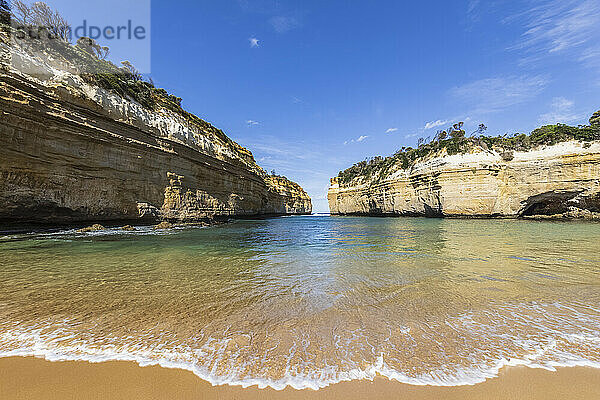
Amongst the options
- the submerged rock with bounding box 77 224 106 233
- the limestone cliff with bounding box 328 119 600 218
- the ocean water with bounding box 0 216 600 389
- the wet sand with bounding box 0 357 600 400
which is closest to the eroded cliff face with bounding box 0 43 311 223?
the submerged rock with bounding box 77 224 106 233

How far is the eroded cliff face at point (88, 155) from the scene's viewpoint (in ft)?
35.7

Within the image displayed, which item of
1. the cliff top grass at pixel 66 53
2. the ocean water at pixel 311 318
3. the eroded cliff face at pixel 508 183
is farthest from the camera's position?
the eroded cliff face at pixel 508 183

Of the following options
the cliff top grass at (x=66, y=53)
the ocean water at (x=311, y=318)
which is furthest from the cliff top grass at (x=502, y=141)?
the cliff top grass at (x=66, y=53)

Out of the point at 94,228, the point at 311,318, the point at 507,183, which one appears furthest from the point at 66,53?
the point at 507,183

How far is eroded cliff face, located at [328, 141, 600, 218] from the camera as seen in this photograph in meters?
20.0

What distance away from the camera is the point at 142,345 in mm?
2250

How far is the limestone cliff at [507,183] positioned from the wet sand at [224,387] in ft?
88.7

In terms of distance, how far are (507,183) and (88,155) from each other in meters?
32.9

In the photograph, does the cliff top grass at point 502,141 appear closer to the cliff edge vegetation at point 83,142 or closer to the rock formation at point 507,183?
the rock formation at point 507,183

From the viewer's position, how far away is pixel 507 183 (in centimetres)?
2333

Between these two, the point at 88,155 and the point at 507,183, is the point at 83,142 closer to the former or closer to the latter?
the point at 88,155

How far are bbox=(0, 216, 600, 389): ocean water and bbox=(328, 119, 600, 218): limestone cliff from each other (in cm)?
2171

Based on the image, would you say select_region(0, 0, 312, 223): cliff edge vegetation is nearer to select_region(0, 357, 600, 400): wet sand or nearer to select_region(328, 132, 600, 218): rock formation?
select_region(0, 357, 600, 400): wet sand

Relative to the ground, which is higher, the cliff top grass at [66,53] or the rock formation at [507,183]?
the cliff top grass at [66,53]
